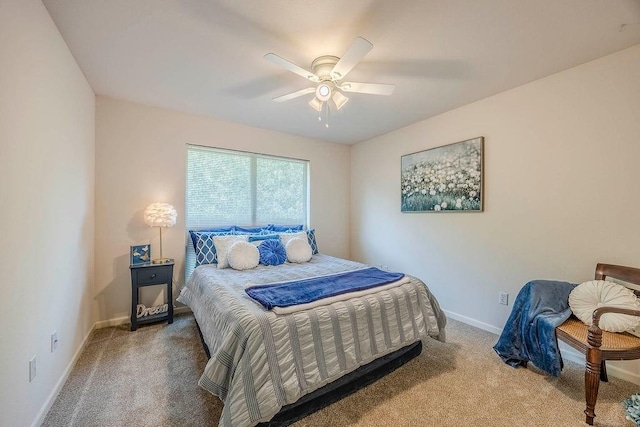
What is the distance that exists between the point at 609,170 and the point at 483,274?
1383 millimetres

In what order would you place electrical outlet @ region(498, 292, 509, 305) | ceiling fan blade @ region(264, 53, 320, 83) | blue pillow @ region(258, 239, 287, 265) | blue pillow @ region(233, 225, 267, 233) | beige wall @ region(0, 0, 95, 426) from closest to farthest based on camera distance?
beige wall @ region(0, 0, 95, 426) → ceiling fan blade @ region(264, 53, 320, 83) → electrical outlet @ region(498, 292, 509, 305) → blue pillow @ region(258, 239, 287, 265) → blue pillow @ region(233, 225, 267, 233)

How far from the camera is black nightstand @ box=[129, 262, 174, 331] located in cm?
270

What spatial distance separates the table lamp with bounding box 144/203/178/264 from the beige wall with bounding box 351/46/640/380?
3052mm

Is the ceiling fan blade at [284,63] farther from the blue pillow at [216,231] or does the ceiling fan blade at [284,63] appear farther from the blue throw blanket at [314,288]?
the blue pillow at [216,231]

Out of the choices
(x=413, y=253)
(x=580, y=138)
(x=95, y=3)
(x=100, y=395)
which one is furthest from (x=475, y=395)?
(x=95, y=3)

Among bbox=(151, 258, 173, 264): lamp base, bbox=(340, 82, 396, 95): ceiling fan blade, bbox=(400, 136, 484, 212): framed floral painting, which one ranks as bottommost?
bbox=(151, 258, 173, 264): lamp base

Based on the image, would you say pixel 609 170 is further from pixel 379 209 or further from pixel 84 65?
pixel 84 65

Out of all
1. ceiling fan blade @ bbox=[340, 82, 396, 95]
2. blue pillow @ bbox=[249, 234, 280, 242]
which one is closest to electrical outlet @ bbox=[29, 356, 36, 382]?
blue pillow @ bbox=[249, 234, 280, 242]

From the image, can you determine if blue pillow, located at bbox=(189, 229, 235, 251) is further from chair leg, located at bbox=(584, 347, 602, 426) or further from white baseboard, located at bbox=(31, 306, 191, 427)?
chair leg, located at bbox=(584, 347, 602, 426)

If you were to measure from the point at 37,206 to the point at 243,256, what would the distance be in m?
1.62

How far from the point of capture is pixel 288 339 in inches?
60.2

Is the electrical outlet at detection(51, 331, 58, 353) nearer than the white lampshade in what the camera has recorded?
Yes

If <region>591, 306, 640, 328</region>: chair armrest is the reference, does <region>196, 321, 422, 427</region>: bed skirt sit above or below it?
below

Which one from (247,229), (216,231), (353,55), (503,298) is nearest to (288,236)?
(247,229)
